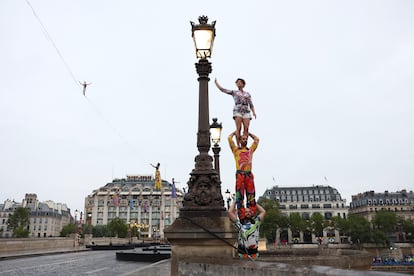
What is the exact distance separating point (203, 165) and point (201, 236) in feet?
4.98

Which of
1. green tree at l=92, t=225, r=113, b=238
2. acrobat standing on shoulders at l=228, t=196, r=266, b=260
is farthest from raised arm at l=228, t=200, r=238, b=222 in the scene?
green tree at l=92, t=225, r=113, b=238

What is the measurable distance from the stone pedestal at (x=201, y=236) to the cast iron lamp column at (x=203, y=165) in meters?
0.14

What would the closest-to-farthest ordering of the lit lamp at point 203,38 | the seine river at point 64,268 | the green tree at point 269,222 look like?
the lit lamp at point 203,38, the seine river at point 64,268, the green tree at point 269,222

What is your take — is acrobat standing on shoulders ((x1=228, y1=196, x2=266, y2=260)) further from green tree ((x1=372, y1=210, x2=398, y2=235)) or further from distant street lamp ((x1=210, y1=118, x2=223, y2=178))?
green tree ((x1=372, y1=210, x2=398, y2=235))

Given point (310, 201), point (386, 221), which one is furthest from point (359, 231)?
point (310, 201)

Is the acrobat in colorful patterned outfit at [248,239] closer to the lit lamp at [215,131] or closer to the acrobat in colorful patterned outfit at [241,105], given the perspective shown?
the acrobat in colorful patterned outfit at [241,105]

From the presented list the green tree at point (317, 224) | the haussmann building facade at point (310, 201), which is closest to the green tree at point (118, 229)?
the haussmann building facade at point (310, 201)

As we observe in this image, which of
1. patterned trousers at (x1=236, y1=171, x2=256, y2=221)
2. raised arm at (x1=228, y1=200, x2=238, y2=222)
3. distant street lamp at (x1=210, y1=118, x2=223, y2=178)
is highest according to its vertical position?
distant street lamp at (x1=210, y1=118, x2=223, y2=178)

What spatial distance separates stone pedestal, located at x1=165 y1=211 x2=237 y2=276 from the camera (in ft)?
21.6

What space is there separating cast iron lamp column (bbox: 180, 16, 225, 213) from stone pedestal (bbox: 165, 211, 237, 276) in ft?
0.47

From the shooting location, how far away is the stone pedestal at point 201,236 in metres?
6.59

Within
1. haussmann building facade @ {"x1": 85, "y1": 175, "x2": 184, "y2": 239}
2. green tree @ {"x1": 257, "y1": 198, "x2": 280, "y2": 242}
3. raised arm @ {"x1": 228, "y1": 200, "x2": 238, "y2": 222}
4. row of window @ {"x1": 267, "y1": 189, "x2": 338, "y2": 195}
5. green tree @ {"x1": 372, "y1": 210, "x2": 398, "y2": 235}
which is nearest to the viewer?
raised arm @ {"x1": 228, "y1": 200, "x2": 238, "y2": 222}

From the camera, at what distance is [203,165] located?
7.27 meters

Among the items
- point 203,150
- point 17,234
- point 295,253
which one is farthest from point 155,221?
point 203,150
